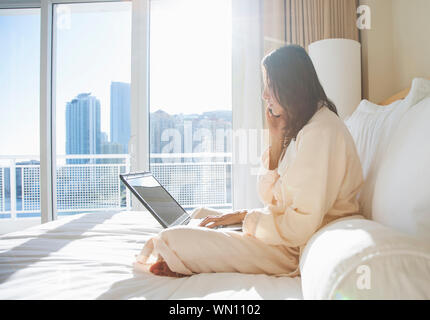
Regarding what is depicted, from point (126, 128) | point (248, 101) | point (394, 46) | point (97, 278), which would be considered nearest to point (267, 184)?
point (97, 278)

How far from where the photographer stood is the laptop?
3.67 feet

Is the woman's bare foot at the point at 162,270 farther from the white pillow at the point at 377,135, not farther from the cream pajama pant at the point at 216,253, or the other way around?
the white pillow at the point at 377,135

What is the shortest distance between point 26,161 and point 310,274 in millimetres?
4209

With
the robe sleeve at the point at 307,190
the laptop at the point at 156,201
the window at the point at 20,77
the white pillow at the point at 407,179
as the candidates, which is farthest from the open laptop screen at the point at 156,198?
the window at the point at 20,77

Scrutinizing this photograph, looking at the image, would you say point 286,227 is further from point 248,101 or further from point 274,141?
point 248,101

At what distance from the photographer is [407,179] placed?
2.25 feet

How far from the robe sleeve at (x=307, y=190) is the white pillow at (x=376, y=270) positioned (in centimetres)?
28

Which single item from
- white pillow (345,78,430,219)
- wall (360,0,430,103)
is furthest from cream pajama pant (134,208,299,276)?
wall (360,0,430,103)

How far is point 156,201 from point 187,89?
1.88 metres

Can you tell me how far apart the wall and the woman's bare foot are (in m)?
1.33

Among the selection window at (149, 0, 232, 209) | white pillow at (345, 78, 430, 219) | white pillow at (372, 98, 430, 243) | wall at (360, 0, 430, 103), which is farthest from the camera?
window at (149, 0, 232, 209)

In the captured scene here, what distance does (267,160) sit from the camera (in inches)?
51.1

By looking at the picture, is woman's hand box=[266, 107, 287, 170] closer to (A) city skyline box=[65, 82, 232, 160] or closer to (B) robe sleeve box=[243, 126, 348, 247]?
(B) robe sleeve box=[243, 126, 348, 247]
